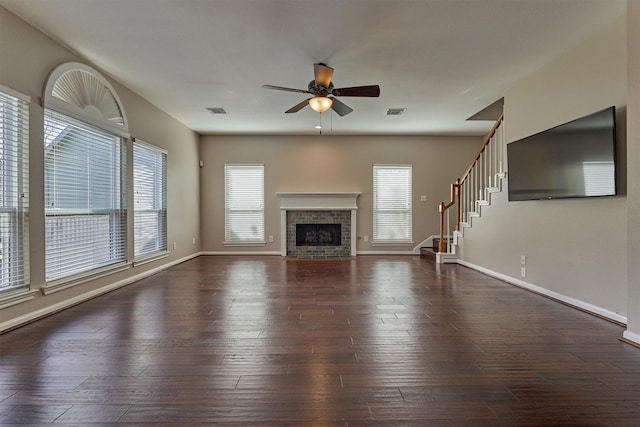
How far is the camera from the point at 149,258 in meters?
5.16

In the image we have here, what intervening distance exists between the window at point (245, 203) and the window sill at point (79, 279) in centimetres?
307

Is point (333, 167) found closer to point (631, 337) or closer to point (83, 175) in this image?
point (83, 175)

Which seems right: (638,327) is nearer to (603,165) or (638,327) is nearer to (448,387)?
(603,165)

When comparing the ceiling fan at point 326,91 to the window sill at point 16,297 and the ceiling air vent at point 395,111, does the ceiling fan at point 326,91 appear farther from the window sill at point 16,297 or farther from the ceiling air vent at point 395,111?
the window sill at point 16,297

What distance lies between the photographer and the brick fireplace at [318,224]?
738 centimetres

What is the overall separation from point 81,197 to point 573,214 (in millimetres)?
5454

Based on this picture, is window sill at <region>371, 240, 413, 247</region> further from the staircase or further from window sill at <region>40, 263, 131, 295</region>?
window sill at <region>40, 263, 131, 295</region>

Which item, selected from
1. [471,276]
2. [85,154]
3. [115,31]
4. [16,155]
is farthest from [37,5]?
[471,276]

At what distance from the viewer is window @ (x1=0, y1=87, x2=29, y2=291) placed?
2750 mm

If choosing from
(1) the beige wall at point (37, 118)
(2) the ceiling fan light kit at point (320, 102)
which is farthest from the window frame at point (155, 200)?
(2) the ceiling fan light kit at point (320, 102)

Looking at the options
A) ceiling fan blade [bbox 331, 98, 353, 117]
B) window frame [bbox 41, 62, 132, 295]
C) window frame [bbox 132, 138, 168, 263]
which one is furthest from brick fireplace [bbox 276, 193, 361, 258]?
window frame [bbox 41, 62, 132, 295]

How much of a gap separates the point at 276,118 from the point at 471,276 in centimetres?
432

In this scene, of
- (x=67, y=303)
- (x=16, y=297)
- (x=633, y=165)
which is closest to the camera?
(x=633, y=165)

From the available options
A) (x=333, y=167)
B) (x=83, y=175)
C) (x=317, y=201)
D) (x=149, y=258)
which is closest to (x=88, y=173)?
(x=83, y=175)
